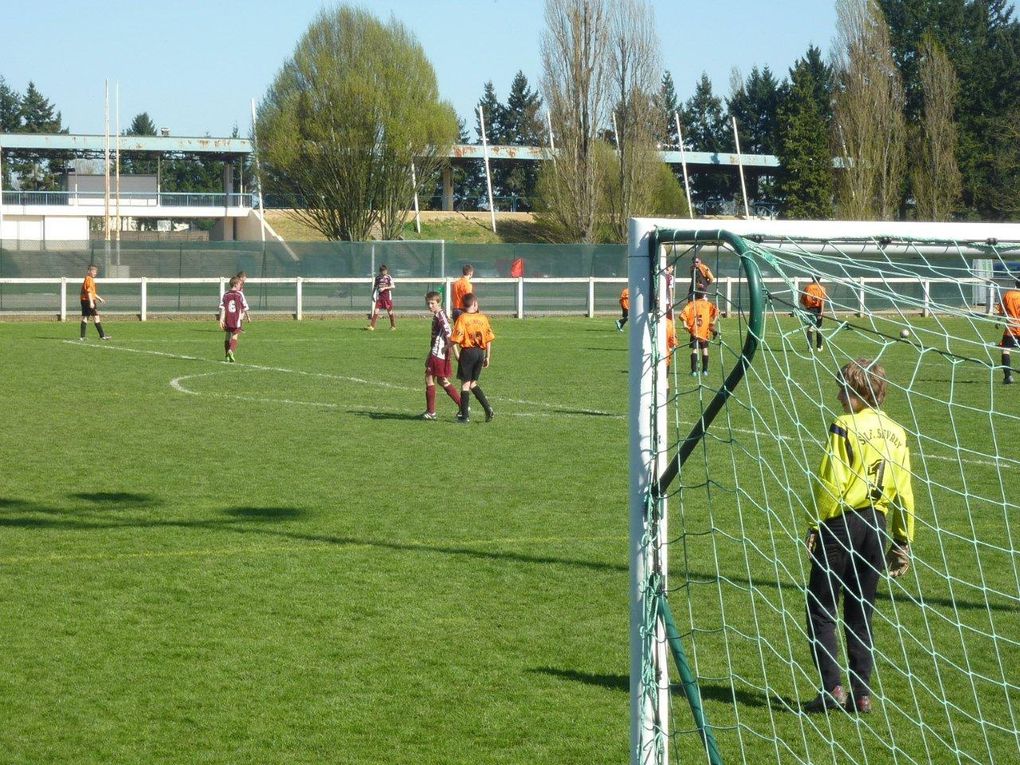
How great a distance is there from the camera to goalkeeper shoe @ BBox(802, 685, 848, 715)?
5.50m

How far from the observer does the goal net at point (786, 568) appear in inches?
151

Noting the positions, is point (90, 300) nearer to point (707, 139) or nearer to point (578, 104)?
point (578, 104)

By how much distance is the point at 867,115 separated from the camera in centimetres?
4909

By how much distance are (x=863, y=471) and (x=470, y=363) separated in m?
9.31

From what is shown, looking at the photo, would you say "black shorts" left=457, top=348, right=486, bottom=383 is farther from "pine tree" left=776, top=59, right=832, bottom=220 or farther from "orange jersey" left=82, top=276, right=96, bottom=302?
"pine tree" left=776, top=59, right=832, bottom=220

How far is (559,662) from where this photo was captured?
623 centimetres

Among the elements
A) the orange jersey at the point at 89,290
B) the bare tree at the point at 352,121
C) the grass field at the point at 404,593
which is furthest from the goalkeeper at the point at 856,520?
the bare tree at the point at 352,121

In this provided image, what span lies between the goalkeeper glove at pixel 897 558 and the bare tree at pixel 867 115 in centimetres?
4625

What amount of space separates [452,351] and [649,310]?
11.3m

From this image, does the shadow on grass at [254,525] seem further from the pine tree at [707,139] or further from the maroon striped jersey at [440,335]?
the pine tree at [707,139]

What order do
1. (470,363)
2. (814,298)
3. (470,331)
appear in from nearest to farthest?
1. (814,298)
2. (470,331)
3. (470,363)

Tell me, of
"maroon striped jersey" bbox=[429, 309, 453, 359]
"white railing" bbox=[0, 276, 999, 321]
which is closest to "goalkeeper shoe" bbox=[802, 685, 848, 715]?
"maroon striped jersey" bbox=[429, 309, 453, 359]

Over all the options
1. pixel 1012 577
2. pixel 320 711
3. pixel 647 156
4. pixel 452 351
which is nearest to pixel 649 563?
pixel 320 711

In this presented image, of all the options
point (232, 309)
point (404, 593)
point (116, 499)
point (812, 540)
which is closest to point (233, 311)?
point (232, 309)
